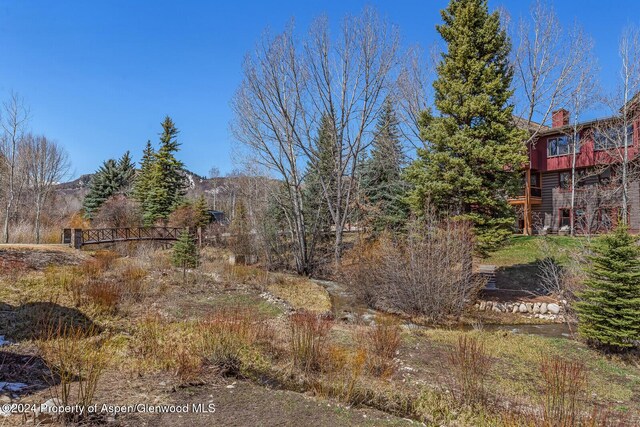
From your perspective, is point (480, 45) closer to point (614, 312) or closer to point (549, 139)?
point (614, 312)

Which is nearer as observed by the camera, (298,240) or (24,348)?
(24,348)

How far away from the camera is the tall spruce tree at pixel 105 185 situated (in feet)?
114

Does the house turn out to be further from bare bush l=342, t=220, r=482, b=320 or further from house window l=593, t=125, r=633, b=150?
bare bush l=342, t=220, r=482, b=320

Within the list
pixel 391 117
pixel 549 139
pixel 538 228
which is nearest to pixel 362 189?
pixel 391 117

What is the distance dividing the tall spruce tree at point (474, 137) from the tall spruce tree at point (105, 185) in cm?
3069

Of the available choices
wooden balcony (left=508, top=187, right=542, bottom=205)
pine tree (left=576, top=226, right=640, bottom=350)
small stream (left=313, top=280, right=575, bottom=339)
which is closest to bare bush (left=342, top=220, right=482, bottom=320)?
small stream (left=313, top=280, right=575, bottom=339)

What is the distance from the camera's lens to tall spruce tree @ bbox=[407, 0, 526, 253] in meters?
13.6

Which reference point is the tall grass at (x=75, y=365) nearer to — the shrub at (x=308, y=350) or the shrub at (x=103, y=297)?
the shrub at (x=103, y=297)

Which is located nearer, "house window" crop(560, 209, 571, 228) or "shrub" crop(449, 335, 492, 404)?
"shrub" crop(449, 335, 492, 404)

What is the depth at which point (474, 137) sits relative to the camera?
1412 centimetres

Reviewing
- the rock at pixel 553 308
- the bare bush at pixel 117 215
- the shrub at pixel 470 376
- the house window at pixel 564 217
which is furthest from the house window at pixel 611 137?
the bare bush at pixel 117 215

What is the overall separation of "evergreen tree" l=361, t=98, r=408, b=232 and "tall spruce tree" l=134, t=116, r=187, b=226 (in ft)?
54.5

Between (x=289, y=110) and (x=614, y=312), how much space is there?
16374 mm

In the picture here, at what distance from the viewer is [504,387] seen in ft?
16.8
